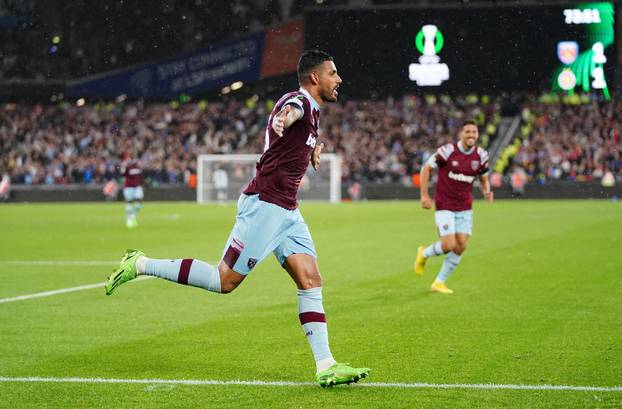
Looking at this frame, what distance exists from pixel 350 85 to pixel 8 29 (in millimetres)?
21539

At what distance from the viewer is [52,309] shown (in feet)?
37.3

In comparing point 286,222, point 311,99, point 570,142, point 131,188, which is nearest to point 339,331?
point 286,222

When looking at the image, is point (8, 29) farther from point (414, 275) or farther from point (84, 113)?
point (414, 275)

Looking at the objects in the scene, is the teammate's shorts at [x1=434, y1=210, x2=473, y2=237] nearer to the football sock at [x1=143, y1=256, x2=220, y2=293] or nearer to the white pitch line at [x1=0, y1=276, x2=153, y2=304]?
the white pitch line at [x1=0, y1=276, x2=153, y2=304]

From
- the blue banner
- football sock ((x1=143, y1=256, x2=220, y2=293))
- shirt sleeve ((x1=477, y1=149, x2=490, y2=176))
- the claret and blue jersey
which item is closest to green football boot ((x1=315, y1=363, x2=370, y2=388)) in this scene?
football sock ((x1=143, y1=256, x2=220, y2=293))

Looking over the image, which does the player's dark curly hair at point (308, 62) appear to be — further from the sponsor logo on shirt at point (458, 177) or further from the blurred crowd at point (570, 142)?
the blurred crowd at point (570, 142)

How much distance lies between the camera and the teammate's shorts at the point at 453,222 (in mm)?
13273

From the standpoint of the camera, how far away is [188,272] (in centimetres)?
→ 738

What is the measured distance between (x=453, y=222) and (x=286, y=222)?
6357 mm

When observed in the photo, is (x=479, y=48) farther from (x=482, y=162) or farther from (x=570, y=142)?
(x=482, y=162)

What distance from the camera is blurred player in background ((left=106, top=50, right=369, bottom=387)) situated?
23.7 feet

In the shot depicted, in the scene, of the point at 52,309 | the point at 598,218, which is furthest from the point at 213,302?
the point at 598,218

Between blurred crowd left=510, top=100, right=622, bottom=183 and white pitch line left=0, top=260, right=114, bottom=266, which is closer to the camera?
white pitch line left=0, top=260, right=114, bottom=266

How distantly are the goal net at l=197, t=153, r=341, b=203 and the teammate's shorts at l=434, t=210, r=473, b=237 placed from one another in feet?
110
